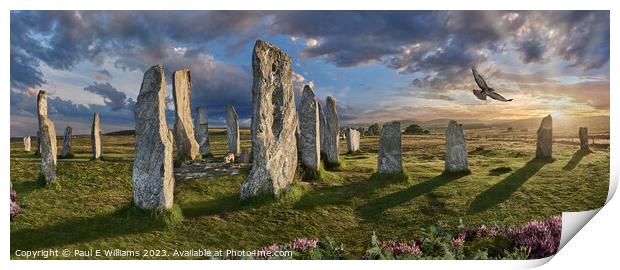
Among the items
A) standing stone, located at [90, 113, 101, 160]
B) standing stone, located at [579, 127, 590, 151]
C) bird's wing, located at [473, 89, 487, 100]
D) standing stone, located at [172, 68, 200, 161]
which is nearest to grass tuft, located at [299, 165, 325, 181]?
bird's wing, located at [473, 89, 487, 100]

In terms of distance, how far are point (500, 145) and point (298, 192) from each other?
1412 centimetres

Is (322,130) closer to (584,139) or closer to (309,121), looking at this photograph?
(309,121)

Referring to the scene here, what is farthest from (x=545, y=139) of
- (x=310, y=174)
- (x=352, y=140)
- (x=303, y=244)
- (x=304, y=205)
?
(x=303, y=244)

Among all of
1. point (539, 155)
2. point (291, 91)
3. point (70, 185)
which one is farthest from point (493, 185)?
point (70, 185)

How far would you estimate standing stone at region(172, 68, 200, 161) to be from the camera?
779 inches

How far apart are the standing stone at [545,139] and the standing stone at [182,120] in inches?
510

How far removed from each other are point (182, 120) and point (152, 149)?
870 cm

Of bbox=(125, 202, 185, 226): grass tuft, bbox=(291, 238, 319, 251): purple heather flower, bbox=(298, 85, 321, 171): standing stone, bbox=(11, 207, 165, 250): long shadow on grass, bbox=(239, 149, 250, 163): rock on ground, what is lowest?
bbox=(291, 238, 319, 251): purple heather flower

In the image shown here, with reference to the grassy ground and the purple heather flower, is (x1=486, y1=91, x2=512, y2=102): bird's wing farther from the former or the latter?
the purple heather flower

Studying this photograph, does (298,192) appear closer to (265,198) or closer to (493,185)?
(265,198)

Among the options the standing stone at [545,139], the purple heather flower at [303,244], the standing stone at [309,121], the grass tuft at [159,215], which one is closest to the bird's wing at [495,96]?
the standing stone at [545,139]

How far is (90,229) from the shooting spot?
36.4 feet

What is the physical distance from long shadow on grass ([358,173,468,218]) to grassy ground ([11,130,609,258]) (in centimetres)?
3

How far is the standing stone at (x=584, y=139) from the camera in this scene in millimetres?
15773
